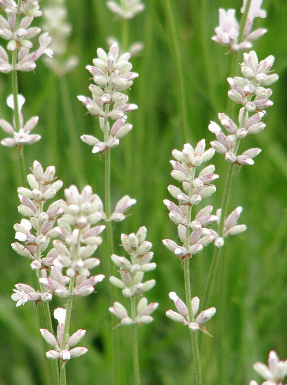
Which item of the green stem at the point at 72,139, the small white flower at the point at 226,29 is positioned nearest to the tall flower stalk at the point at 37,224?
the small white flower at the point at 226,29

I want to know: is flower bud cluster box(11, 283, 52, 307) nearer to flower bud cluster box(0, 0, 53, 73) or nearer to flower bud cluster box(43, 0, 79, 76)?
flower bud cluster box(0, 0, 53, 73)

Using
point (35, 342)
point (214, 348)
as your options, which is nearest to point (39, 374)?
→ point (35, 342)

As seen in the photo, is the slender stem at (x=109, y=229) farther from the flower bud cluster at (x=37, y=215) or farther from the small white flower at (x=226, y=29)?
the small white flower at (x=226, y=29)

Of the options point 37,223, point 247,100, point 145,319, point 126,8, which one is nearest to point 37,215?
point 37,223

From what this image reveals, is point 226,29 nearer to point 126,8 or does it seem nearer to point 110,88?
point 110,88

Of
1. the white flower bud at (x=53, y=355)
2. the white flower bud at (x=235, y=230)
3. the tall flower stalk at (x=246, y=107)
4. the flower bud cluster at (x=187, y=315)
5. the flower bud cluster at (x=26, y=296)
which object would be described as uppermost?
the tall flower stalk at (x=246, y=107)

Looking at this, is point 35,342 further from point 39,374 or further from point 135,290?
point 135,290
